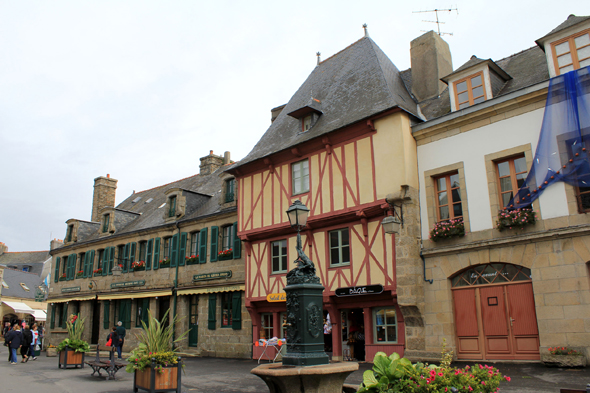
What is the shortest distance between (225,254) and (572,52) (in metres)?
12.0

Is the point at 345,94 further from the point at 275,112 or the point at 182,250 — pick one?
the point at 182,250

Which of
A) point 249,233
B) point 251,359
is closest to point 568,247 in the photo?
point 249,233

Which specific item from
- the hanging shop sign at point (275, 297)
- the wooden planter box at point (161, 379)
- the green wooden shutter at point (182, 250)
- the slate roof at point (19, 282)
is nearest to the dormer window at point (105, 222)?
the green wooden shutter at point (182, 250)

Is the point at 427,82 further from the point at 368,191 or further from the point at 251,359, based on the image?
the point at 251,359

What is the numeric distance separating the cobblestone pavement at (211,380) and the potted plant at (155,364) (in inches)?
33.9

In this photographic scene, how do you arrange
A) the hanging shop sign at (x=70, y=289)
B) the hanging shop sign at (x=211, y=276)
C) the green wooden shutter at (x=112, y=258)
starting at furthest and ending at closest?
the hanging shop sign at (x=70, y=289) → the green wooden shutter at (x=112, y=258) → the hanging shop sign at (x=211, y=276)

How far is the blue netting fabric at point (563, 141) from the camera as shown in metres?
9.52

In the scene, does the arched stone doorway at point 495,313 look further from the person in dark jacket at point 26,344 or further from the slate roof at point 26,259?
the slate roof at point 26,259

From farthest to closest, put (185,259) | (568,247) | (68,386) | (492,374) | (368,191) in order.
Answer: (185,259), (368,191), (68,386), (568,247), (492,374)

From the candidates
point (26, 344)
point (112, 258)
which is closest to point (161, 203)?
point (112, 258)

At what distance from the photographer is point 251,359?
51.4 ft

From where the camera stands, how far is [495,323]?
10.4 metres

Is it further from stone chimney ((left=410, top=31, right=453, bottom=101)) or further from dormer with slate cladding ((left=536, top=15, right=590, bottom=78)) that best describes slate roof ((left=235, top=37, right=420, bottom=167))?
dormer with slate cladding ((left=536, top=15, right=590, bottom=78))

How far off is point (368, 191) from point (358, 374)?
4544 millimetres
